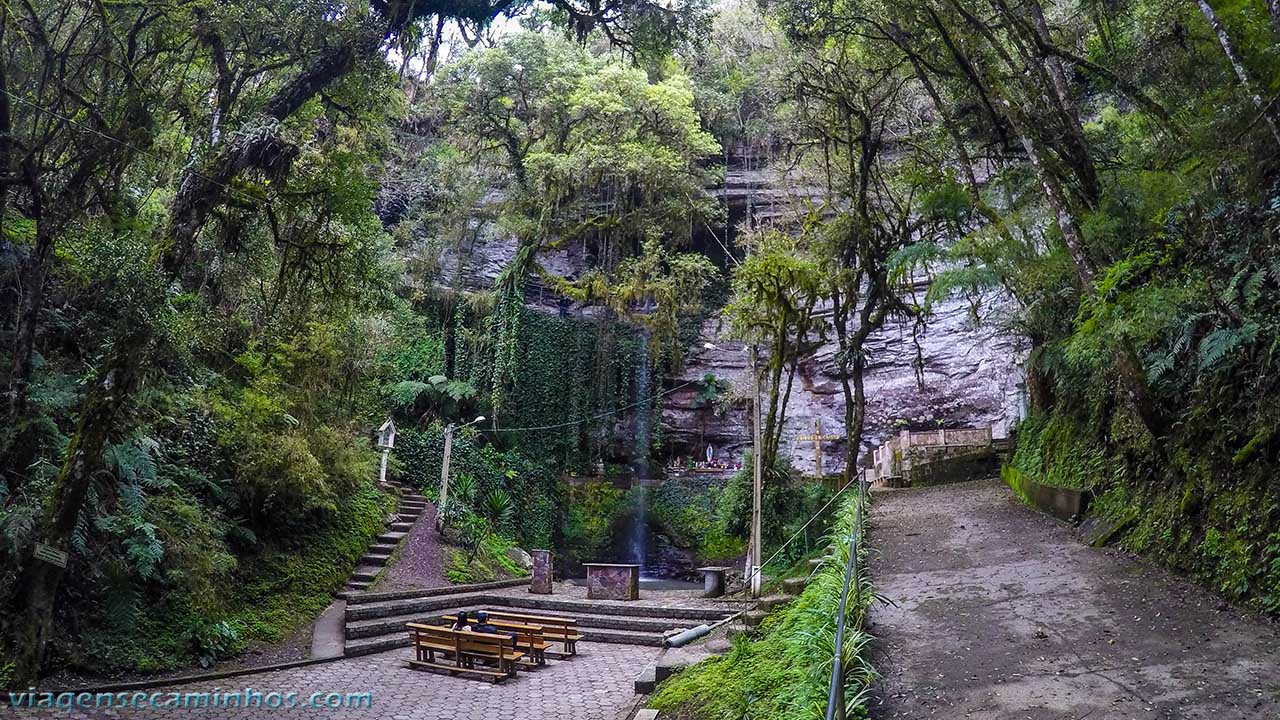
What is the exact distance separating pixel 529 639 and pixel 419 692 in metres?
1.83

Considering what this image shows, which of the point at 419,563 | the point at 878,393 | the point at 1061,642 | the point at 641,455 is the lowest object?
the point at 419,563

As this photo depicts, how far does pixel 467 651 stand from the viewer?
8.99 metres

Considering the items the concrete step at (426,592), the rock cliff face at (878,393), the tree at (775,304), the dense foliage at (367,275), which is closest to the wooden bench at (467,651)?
the dense foliage at (367,275)

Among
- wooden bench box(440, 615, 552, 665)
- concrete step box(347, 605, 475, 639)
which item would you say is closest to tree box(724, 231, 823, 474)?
wooden bench box(440, 615, 552, 665)

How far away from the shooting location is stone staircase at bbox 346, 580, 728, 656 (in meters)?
10.5

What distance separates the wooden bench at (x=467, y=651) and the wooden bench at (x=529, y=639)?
8.4 inches

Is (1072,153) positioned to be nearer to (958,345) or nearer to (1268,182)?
(1268,182)

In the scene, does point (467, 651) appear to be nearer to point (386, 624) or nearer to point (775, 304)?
point (386, 624)

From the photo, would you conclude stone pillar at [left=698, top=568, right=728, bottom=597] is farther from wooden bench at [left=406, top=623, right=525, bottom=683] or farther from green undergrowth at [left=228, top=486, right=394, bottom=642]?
green undergrowth at [left=228, top=486, right=394, bottom=642]

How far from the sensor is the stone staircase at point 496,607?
10.5 metres

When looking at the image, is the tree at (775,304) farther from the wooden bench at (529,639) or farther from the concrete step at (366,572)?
the concrete step at (366,572)

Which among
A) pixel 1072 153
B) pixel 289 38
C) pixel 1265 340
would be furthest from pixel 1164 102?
pixel 289 38

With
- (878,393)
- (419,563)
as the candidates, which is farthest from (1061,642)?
(878,393)

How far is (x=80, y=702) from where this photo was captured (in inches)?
250
